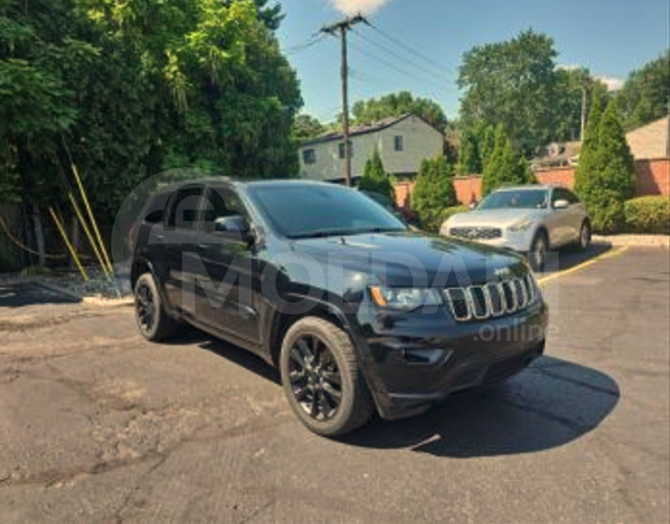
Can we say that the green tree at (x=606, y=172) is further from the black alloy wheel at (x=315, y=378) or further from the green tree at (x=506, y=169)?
the black alloy wheel at (x=315, y=378)

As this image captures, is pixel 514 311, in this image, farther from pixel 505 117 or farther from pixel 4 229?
pixel 505 117

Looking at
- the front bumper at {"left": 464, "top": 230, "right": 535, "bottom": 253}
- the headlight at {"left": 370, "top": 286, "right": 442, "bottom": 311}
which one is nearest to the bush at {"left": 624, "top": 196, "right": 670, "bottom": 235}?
the front bumper at {"left": 464, "top": 230, "right": 535, "bottom": 253}

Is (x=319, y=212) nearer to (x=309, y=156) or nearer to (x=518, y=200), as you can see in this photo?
(x=518, y=200)

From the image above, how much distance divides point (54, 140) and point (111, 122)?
142 centimetres

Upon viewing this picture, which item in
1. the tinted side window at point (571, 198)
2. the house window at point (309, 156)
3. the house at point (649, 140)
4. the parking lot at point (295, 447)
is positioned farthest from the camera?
the house window at point (309, 156)

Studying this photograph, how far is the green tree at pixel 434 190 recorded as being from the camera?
83.4 ft

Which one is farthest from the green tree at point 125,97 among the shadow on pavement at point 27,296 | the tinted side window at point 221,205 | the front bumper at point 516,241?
the front bumper at point 516,241

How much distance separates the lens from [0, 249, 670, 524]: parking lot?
3516 millimetres

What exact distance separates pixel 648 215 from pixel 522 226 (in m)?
7.69

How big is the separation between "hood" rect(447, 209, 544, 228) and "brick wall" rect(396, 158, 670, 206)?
320cm

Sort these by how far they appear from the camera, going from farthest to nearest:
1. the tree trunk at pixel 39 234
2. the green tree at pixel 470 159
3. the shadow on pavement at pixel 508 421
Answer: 1. the green tree at pixel 470 159
2. the tree trunk at pixel 39 234
3. the shadow on pavement at pixel 508 421

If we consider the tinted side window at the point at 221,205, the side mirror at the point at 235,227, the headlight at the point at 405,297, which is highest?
the tinted side window at the point at 221,205

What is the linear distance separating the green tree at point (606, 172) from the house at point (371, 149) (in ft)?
107

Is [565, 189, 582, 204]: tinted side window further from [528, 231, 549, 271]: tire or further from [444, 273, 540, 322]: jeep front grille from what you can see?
[444, 273, 540, 322]: jeep front grille
